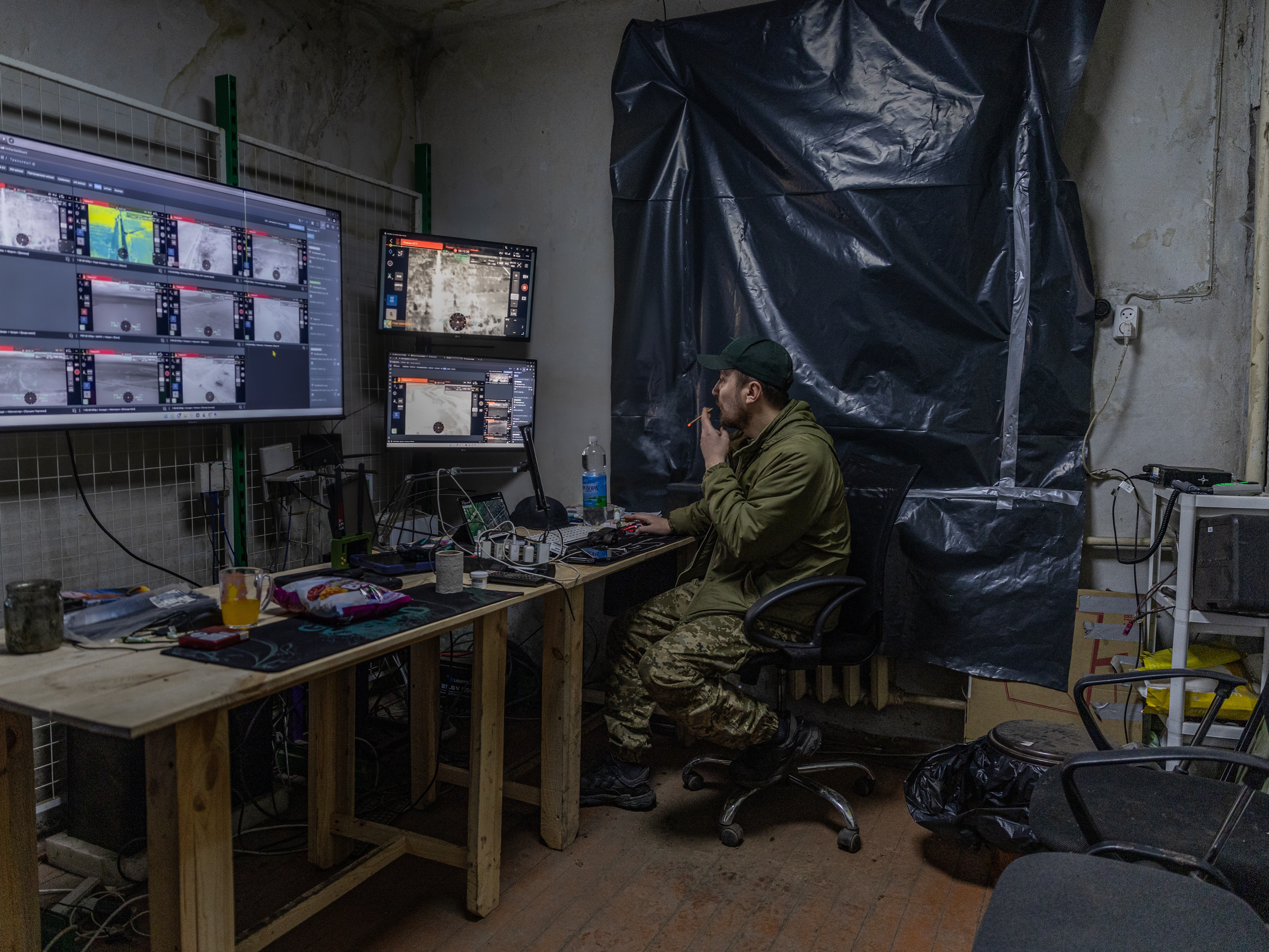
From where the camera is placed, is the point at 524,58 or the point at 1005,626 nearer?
the point at 1005,626

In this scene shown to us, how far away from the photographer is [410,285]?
3162mm

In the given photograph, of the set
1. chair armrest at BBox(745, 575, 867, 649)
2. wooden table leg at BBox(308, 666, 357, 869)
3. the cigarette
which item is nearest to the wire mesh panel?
wooden table leg at BBox(308, 666, 357, 869)

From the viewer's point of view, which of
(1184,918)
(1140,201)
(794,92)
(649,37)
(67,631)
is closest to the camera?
(1184,918)

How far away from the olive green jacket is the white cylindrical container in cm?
75

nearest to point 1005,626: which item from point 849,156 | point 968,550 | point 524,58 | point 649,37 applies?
point 968,550

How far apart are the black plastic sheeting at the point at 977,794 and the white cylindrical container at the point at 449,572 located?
1.37 meters

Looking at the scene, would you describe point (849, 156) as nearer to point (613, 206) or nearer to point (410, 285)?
point (613, 206)

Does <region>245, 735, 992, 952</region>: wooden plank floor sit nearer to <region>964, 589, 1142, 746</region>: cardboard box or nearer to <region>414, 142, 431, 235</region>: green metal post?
<region>964, 589, 1142, 746</region>: cardboard box

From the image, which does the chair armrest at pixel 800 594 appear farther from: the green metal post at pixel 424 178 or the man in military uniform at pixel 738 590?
the green metal post at pixel 424 178

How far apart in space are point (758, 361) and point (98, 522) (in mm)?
1953

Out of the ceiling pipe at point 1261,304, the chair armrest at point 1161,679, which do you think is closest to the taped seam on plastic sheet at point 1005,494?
the ceiling pipe at point 1261,304

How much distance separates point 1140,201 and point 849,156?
34.5 inches

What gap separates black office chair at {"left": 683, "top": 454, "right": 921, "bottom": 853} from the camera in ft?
7.68

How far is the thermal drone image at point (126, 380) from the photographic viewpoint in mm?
2275
